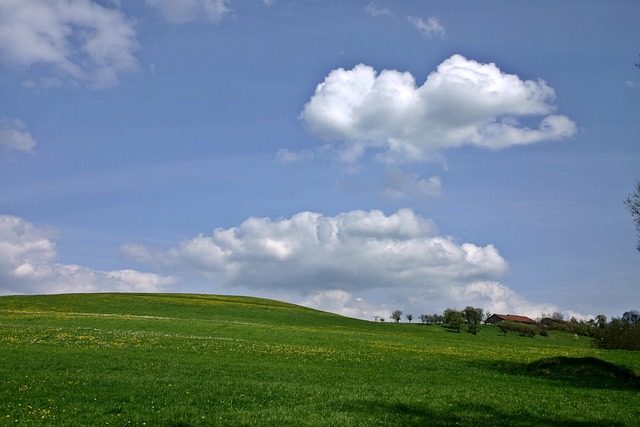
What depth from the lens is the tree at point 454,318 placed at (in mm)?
131000

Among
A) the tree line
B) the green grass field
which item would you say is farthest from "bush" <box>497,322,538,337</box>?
the green grass field

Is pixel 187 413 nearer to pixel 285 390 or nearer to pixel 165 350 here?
pixel 285 390

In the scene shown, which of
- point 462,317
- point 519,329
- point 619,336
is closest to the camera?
point 619,336

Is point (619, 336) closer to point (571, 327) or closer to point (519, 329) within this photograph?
point (519, 329)

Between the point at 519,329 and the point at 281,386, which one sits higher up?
the point at 281,386

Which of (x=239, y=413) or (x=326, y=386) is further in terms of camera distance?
(x=326, y=386)

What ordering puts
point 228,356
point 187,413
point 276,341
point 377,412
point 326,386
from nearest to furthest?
1. point 187,413
2. point 377,412
3. point 326,386
4. point 228,356
5. point 276,341

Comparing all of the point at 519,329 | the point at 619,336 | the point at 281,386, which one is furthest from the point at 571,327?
the point at 281,386

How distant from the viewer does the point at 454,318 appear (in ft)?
446


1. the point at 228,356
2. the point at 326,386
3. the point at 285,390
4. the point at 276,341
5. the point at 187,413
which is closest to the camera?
the point at 187,413

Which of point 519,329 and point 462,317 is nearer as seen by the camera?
point 519,329

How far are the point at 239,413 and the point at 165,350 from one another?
20.9 meters

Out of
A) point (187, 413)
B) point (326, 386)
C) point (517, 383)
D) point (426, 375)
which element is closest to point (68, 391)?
point (187, 413)

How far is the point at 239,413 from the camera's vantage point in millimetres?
17703
